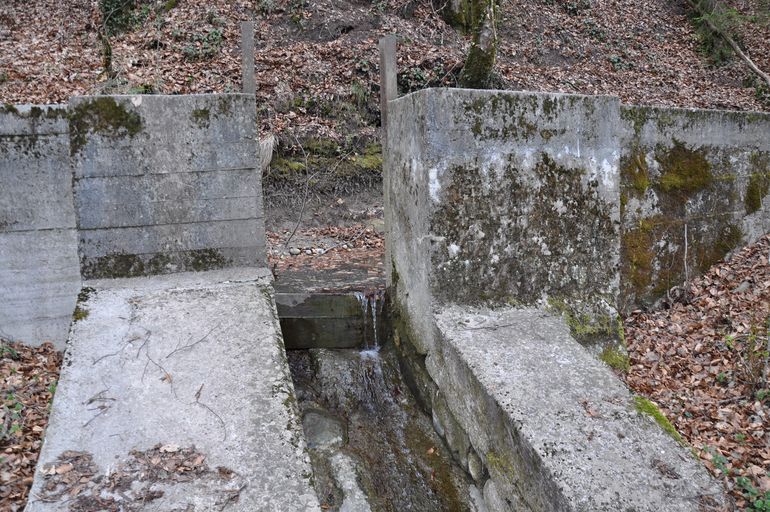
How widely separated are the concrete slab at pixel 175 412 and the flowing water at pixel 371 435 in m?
1.04

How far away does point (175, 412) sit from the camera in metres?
3.25

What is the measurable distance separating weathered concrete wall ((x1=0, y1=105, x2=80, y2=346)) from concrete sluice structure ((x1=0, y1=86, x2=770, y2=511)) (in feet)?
0.06

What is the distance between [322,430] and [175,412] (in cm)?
159

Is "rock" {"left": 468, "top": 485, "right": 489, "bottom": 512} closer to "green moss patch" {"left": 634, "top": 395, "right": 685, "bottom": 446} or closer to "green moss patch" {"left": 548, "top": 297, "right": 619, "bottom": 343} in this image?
"green moss patch" {"left": 634, "top": 395, "right": 685, "bottom": 446}

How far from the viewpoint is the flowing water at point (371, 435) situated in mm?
4043

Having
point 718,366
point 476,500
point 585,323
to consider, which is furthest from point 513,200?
point 476,500

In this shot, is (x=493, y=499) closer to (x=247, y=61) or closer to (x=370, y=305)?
(x=370, y=305)

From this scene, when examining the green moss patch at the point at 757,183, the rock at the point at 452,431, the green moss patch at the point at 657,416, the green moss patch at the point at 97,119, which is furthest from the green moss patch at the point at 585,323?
the green moss patch at the point at 97,119

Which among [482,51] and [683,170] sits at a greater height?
[482,51]

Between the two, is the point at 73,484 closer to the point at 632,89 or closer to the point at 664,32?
the point at 632,89

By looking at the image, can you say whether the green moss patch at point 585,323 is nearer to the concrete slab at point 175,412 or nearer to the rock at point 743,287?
the rock at point 743,287

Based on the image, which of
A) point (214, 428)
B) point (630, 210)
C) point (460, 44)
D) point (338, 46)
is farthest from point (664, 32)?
point (214, 428)

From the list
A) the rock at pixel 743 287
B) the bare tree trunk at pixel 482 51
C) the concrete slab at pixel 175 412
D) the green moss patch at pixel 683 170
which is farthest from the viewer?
the bare tree trunk at pixel 482 51

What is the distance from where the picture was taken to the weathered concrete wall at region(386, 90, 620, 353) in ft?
13.8
